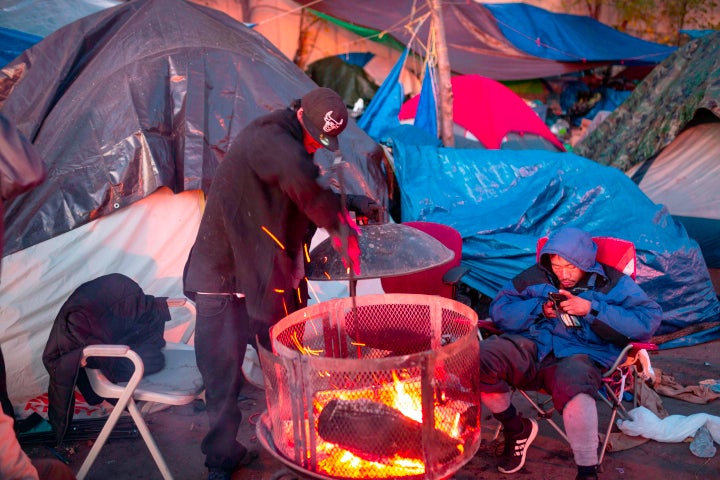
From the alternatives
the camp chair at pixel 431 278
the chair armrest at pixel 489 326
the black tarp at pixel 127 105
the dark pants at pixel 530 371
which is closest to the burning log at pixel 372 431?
the dark pants at pixel 530 371

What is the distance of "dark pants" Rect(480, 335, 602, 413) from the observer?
344cm

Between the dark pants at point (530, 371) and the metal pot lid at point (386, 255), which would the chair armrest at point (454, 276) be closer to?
the dark pants at point (530, 371)

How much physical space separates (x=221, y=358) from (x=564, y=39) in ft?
33.9

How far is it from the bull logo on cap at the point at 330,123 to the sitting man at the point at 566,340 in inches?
56.4

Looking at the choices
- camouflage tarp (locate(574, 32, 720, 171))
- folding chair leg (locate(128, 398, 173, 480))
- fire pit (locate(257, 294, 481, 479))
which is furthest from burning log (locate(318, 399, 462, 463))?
camouflage tarp (locate(574, 32, 720, 171))

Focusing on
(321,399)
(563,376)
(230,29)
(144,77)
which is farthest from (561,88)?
(321,399)

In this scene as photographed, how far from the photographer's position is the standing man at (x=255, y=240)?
10.1ft

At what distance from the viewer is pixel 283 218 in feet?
10.8

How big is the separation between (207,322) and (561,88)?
1064 cm

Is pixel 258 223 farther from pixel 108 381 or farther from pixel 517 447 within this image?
pixel 517 447

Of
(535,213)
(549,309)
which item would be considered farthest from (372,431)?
(535,213)

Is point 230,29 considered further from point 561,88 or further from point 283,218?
point 561,88

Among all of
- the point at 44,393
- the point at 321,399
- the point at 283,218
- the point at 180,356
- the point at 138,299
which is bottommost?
the point at 44,393

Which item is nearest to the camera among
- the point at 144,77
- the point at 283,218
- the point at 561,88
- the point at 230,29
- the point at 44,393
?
the point at 283,218
